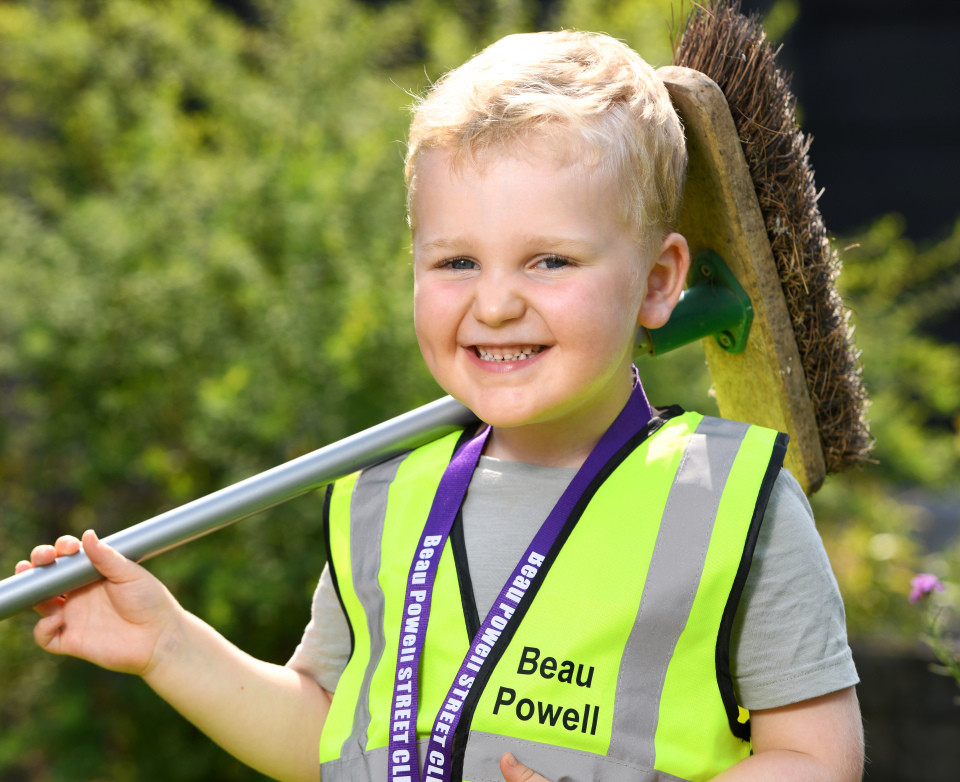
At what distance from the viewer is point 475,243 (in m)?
1.27

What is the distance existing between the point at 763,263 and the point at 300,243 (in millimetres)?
2137

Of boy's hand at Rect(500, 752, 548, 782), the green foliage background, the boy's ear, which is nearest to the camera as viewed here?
boy's hand at Rect(500, 752, 548, 782)

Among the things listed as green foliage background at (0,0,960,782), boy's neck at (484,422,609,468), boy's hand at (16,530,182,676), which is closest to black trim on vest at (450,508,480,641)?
boy's neck at (484,422,609,468)

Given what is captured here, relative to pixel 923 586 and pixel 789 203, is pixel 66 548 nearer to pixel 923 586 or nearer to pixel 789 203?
pixel 789 203

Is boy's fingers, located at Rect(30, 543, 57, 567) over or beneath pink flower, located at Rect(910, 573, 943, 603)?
over

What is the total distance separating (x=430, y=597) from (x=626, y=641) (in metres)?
0.26

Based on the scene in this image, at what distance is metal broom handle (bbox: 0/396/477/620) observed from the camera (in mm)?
1456

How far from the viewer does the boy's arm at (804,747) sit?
1.20 metres

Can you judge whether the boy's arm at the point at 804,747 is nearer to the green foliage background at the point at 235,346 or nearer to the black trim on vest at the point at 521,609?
the black trim on vest at the point at 521,609

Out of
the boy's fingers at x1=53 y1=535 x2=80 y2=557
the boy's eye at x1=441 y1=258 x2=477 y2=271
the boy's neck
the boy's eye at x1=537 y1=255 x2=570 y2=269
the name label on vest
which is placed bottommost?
the name label on vest

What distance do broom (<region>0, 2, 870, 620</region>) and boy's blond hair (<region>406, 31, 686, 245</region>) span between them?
0.10 m

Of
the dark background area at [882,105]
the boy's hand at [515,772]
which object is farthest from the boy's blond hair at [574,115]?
the dark background area at [882,105]

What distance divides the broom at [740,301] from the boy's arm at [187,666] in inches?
2.4

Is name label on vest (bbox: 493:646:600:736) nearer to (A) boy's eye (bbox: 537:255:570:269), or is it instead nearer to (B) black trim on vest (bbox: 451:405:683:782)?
(B) black trim on vest (bbox: 451:405:683:782)
